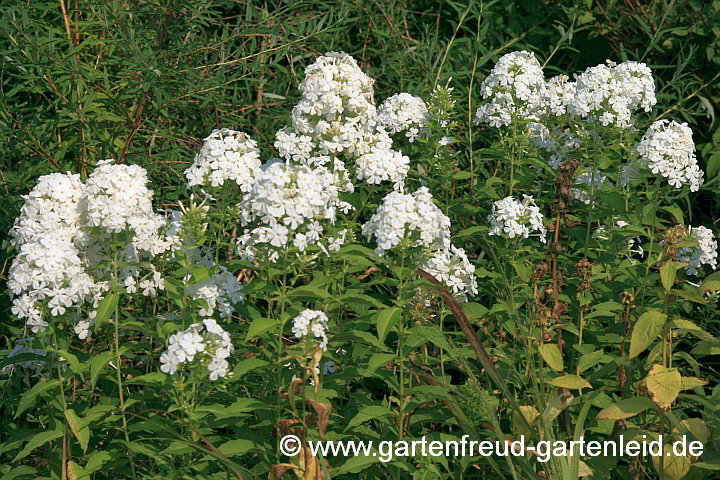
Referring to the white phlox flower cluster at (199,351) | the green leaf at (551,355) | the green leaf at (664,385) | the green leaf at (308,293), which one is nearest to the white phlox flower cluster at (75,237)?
the white phlox flower cluster at (199,351)

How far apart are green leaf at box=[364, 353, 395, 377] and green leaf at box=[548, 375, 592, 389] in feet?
2.11

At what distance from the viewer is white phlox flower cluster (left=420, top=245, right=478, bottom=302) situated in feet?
10.7

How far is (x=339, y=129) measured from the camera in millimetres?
3311

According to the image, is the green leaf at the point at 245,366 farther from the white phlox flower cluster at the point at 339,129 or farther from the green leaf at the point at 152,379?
the white phlox flower cluster at the point at 339,129

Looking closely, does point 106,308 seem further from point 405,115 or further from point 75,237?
point 405,115

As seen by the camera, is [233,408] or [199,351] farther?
[233,408]

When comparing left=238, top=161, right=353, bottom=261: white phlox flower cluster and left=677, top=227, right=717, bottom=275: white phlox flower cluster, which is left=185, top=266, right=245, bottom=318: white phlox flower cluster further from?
left=677, top=227, right=717, bottom=275: white phlox flower cluster

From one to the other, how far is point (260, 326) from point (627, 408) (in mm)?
1180

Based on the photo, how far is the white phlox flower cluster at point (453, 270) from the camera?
3.27 metres

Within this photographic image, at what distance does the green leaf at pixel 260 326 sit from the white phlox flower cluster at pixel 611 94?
1.55 meters

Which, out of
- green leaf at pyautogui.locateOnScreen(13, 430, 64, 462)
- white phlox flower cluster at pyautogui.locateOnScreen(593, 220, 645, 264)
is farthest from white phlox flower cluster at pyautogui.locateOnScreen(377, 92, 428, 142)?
green leaf at pyautogui.locateOnScreen(13, 430, 64, 462)

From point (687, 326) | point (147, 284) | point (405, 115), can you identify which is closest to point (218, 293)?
point (147, 284)

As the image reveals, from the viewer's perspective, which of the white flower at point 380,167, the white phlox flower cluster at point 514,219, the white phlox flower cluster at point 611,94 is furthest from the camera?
the white phlox flower cluster at point 611,94

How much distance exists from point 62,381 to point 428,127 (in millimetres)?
1659
